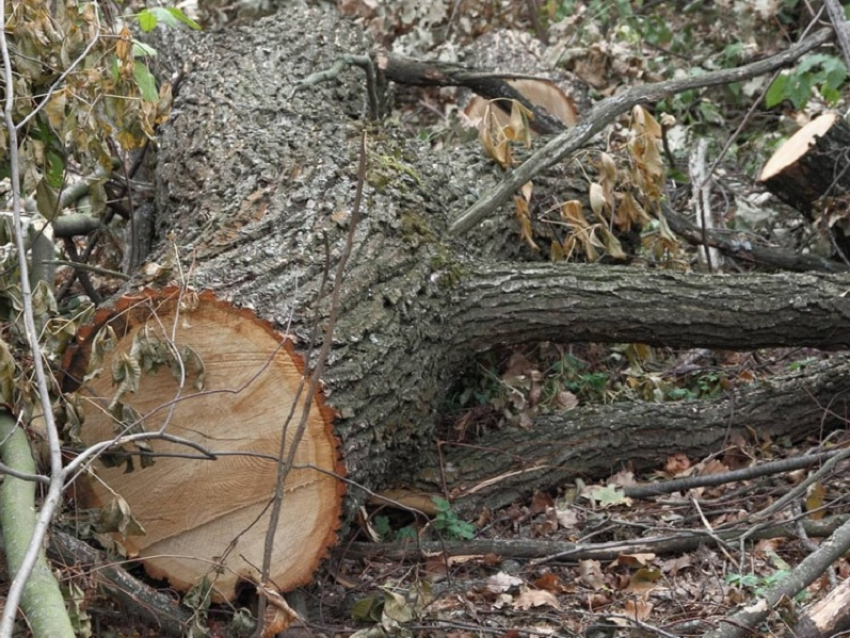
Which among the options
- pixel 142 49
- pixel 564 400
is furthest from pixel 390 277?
pixel 564 400

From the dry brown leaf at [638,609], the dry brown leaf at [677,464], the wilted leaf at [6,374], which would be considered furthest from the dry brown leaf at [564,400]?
the wilted leaf at [6,374]

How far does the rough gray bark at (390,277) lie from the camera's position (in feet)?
10.8

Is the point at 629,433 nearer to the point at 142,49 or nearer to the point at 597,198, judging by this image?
the point at 597,198

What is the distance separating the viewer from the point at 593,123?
14.8 ft

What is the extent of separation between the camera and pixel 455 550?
3.57 meters

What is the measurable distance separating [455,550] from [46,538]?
1348 mm

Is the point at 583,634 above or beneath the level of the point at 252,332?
beneath

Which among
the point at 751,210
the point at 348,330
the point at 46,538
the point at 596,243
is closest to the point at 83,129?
the point at 348,330

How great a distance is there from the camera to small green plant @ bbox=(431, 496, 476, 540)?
372 centimetres

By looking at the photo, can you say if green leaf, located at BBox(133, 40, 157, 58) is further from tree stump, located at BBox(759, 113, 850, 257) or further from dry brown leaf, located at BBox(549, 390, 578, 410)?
tree stump, located at BBox(759, 113, 850, 257)

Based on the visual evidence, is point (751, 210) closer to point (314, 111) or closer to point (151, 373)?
point (314, 111)

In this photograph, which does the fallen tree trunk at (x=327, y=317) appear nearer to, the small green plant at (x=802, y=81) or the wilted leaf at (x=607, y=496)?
the wilted leaf at (x=607, y=496)

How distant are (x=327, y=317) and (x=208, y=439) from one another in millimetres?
502

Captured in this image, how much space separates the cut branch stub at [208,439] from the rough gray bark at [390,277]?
10cm
